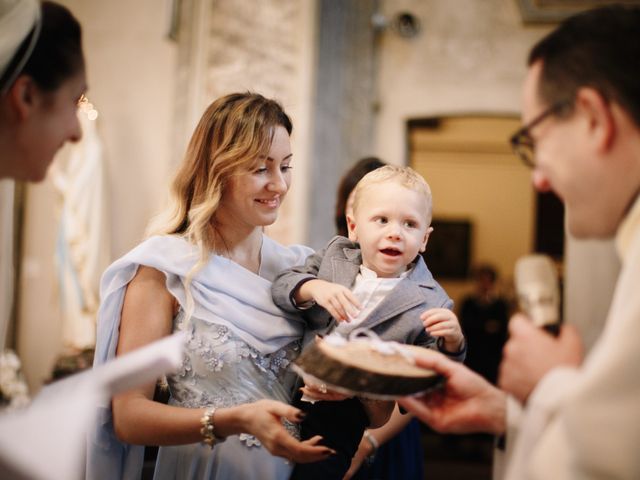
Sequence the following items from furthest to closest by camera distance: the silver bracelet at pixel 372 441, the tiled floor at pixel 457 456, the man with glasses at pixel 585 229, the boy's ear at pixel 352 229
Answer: the tiled floor at pixel 457 456 < the silver bracelet at pixel 372 441 < the boy's ear at pixel 352 229 < the man with glasses at pixel 585 229

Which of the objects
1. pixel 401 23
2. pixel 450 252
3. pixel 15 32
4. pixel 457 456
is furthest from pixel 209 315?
pixel 450 252

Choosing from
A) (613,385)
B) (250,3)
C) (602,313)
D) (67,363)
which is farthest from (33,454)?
(250,3)

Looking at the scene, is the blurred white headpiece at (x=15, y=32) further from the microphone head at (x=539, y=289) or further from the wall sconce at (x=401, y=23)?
the wall sconce at (x=401, y=23)

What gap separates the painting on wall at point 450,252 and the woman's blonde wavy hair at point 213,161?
33.1 feet

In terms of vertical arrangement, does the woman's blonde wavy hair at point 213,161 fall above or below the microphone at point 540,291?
above

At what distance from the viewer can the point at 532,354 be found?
1410 millimetres

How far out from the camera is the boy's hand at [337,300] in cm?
184

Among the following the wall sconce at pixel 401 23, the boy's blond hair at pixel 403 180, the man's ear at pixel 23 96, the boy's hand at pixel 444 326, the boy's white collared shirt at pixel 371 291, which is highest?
the wall sconce at pixel 401 23

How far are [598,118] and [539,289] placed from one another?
36cm

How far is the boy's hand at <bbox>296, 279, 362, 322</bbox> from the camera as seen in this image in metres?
1.84

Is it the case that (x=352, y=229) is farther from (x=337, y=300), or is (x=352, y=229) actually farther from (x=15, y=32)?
(x=15, y=32)

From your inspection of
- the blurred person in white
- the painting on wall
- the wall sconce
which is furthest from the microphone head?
the painting on wall

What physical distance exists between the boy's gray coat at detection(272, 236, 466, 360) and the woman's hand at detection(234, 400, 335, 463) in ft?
1.22

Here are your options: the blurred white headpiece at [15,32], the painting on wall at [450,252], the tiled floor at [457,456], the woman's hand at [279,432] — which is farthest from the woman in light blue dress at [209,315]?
the painting on wall at [450,252]
